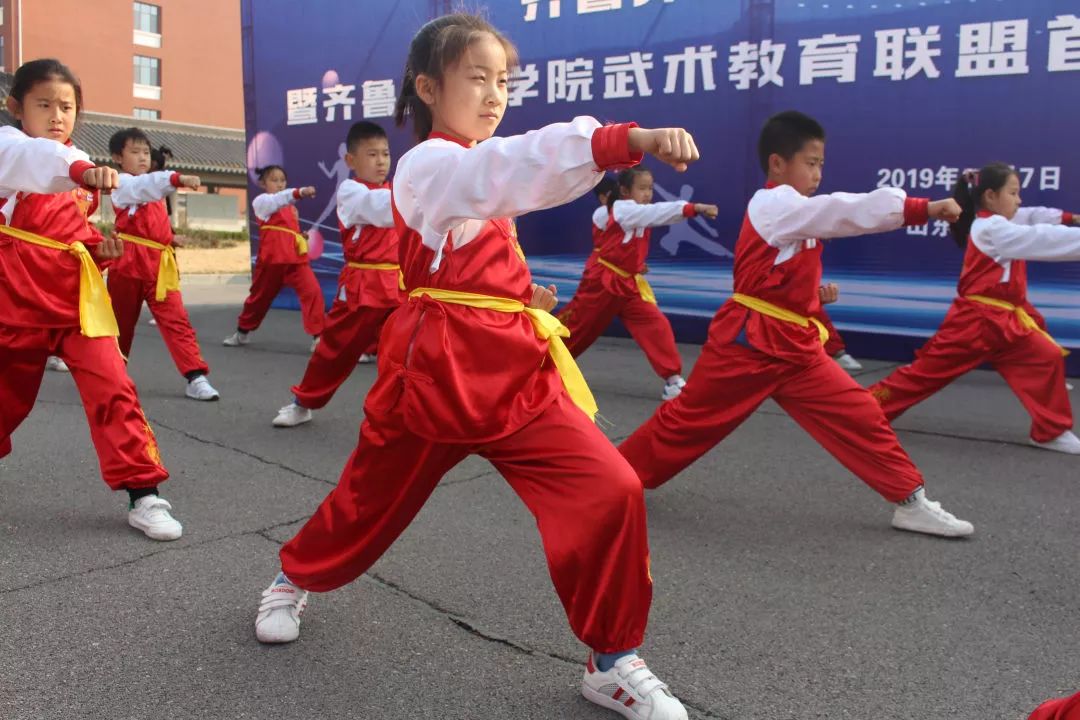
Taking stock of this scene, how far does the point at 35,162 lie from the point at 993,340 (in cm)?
434

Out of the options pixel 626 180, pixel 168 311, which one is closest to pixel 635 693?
pixel 168 311

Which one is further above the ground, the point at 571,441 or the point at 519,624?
the point at 571,441

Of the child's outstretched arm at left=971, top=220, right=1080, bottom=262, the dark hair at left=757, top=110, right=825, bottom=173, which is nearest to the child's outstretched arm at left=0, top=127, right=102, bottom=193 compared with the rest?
the dark hair at left=757, top=110, right=825, bottom=173

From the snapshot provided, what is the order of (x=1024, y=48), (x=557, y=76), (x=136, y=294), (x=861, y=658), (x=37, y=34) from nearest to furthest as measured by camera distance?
(x=861, y=658), (x=136, y=294), (x=1024, y=48), (x=557, y=76), (x=37, y=34)

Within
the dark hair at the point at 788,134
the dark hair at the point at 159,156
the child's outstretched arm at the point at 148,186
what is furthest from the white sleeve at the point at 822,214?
Answer: the dark hair at the point at 159,156

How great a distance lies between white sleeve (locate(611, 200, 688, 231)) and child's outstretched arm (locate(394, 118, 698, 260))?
3301 millimetres

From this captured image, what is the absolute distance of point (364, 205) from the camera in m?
5.04

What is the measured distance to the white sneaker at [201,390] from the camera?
595 cm

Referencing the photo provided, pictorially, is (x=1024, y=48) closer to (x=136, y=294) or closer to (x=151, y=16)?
(x=136, y=294)

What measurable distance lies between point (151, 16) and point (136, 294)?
95.3 feet

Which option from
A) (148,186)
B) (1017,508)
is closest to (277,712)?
(1017,508)

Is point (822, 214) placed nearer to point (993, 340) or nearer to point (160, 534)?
point (993, 340)

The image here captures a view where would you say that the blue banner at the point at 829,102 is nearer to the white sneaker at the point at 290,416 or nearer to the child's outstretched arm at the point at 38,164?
the white sneaker at the point at 290,416

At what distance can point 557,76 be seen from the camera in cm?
918
